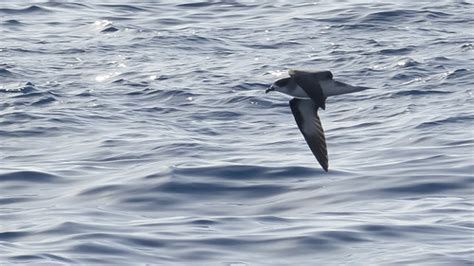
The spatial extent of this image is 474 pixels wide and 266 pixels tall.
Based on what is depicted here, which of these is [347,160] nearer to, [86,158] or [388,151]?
[388,151]

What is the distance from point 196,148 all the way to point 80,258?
512 cm

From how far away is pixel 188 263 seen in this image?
13.5m

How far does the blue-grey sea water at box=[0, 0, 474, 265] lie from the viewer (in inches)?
559

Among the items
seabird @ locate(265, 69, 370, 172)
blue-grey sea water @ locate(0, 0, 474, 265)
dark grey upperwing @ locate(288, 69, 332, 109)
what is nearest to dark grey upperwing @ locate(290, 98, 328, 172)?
seabird @ locate(265, 69, 370, 172)

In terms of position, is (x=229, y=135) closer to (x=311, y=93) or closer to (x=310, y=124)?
(x=310, y=124)

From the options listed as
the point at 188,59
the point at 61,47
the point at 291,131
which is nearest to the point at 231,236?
the point at 291,131

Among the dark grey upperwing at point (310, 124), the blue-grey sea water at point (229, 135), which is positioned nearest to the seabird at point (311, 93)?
the dark grey upperwing at point (310, 124)

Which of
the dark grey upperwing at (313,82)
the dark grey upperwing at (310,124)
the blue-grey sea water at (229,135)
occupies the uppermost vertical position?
the dark grey upperwing at (313,82)

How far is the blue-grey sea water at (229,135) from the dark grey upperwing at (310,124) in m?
0.84

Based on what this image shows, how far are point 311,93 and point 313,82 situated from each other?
13 cm

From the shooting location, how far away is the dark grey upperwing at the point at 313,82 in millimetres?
12891

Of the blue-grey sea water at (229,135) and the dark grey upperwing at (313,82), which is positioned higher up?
the dark grey upperwing at (313,82)

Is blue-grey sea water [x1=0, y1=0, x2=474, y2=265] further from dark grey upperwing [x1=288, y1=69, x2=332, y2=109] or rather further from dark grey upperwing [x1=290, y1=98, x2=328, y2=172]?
dark grey upperwing [x1=288, y1=69, x2=332, y2=109]

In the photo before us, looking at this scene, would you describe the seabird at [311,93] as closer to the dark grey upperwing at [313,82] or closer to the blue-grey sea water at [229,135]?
the dark grey upperwing at [313,82]
